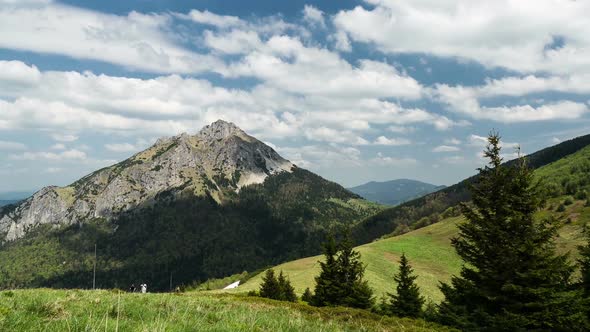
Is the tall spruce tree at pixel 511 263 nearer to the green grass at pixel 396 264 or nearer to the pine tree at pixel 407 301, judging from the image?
the pine tree at pixel 407 301

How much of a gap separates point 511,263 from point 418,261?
83728 mm

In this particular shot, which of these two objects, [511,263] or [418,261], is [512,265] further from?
[418,261]

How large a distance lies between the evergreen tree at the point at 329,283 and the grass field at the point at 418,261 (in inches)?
725

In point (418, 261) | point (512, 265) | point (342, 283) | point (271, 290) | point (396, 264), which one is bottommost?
point (418, 261)

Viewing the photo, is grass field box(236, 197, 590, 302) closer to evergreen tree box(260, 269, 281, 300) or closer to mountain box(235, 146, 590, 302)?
mountain box(235, 146, 590, 302)

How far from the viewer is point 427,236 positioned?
128125mm

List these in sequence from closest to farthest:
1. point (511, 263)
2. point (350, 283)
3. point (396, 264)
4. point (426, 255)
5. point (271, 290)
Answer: point (511, 263), point (350, 283), point (271, 290), point (396, 264), point (426, 255)

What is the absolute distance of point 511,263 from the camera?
22859mm

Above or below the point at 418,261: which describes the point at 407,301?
above

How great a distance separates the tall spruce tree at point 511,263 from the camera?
21.3m

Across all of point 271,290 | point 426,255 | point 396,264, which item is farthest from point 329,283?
point 426,255

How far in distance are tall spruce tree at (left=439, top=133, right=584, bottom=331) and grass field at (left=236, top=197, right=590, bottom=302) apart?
4617 centimetres

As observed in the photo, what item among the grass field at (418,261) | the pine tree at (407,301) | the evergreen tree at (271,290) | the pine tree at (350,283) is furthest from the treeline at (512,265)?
the grass field at (418,261)

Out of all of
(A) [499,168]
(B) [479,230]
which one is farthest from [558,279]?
(A) [499,168]
